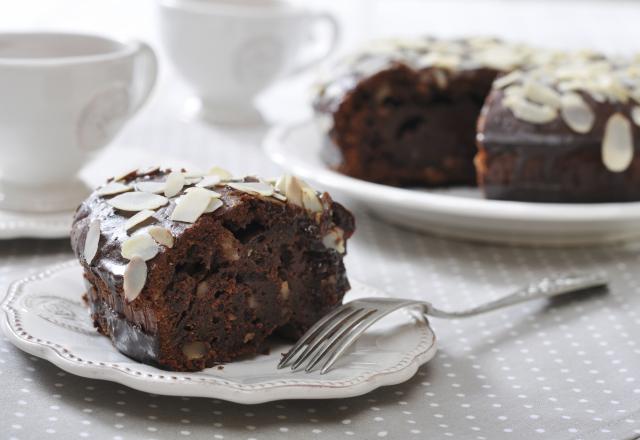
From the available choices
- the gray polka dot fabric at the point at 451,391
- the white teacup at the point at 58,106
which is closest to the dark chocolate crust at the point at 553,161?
the gray polka dot fabric at the point at 451,391

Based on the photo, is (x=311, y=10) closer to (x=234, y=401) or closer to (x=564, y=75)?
(x=564, y=75)

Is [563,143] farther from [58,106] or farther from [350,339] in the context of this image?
[58,106]

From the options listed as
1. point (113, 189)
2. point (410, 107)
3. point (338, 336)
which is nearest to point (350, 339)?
point (338, 336)

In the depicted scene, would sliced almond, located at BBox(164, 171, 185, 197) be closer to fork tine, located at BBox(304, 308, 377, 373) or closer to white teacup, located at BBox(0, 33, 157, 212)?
fork tine, located at BBox(304, 308, 377, 373)

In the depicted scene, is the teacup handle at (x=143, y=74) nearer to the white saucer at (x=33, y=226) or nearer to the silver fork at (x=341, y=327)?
the white saucer at (x=33, y=226)

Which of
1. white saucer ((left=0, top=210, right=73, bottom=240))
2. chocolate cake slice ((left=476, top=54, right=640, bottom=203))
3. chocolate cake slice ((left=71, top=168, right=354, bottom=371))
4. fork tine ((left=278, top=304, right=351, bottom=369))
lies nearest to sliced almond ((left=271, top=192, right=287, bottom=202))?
chocolate cake slice ((left=71, top=168, right=354, bottom=371))
